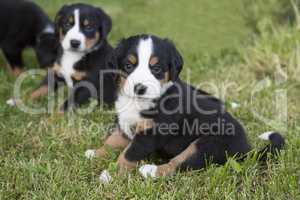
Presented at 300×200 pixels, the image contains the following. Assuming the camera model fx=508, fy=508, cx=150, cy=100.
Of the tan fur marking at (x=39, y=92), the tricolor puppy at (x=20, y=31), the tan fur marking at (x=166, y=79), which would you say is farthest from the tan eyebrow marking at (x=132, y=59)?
the tricolor puppy at (x=20, y=31)

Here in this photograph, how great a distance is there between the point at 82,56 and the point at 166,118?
1549mm

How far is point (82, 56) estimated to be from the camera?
493 cm

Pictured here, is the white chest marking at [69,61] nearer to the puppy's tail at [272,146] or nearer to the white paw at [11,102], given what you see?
the white paw at [11,102]

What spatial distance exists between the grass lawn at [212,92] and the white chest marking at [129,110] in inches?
11.3

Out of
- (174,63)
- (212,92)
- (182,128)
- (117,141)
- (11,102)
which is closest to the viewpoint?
(174,63)

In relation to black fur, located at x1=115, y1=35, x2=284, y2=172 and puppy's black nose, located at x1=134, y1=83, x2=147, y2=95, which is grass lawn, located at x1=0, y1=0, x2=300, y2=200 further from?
puppy's black nose, located at x1=134, y1=83, x2=147, y2=95

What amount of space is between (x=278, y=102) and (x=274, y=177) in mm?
1690

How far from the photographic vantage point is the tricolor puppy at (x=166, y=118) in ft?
11.7

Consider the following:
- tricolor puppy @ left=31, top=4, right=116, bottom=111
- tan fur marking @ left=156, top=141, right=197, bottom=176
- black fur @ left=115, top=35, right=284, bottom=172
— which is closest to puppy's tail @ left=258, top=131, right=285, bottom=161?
black fur @ left=115, top=35, right=284, bottom=172

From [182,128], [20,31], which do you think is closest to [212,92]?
[182,128]

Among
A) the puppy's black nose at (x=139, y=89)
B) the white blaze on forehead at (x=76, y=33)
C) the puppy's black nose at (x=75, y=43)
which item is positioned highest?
the white blaze on forehead at (x=76, y=33)

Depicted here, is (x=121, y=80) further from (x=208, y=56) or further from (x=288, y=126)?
(x=208, y=56)

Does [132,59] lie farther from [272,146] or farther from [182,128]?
[272,146]

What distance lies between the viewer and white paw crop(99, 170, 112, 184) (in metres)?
3.65
